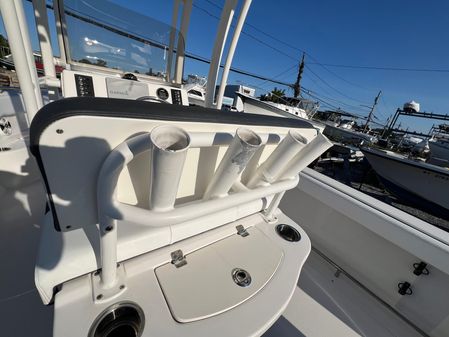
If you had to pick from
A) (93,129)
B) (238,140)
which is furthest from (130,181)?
(238,140)

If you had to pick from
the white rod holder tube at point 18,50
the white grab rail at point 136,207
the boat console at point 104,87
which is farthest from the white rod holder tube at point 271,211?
the white rod holder tube at point 18,50

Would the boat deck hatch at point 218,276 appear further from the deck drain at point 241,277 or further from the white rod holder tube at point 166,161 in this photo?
the white rod holder tube at point 166,161

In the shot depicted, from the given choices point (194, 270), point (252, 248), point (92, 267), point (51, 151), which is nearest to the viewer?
point (51, 151)

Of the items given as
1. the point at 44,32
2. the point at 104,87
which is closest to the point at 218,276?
the point at 104,87

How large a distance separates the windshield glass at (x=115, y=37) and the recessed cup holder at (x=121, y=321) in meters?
1.89

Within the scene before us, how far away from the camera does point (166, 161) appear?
1.52 feet

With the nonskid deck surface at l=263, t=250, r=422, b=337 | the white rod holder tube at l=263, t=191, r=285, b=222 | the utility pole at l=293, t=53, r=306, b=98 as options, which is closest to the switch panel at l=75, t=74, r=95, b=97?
the white rod holder tube at l=263, t=191, r=285, b=222

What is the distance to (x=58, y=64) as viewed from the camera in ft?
5.57

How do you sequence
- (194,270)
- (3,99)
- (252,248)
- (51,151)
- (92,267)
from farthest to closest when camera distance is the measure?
(3,99) < (252,248) < (194,270) < (92,267) < (51,151)

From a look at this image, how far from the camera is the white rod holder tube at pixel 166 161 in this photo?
0.46m

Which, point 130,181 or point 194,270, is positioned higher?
point 130,181

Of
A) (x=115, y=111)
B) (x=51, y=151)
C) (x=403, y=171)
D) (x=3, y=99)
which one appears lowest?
(x=403, y=171)

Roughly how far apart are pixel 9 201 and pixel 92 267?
104 centimetres

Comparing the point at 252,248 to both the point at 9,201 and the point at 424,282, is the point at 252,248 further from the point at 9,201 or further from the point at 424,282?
the point at 9,201
